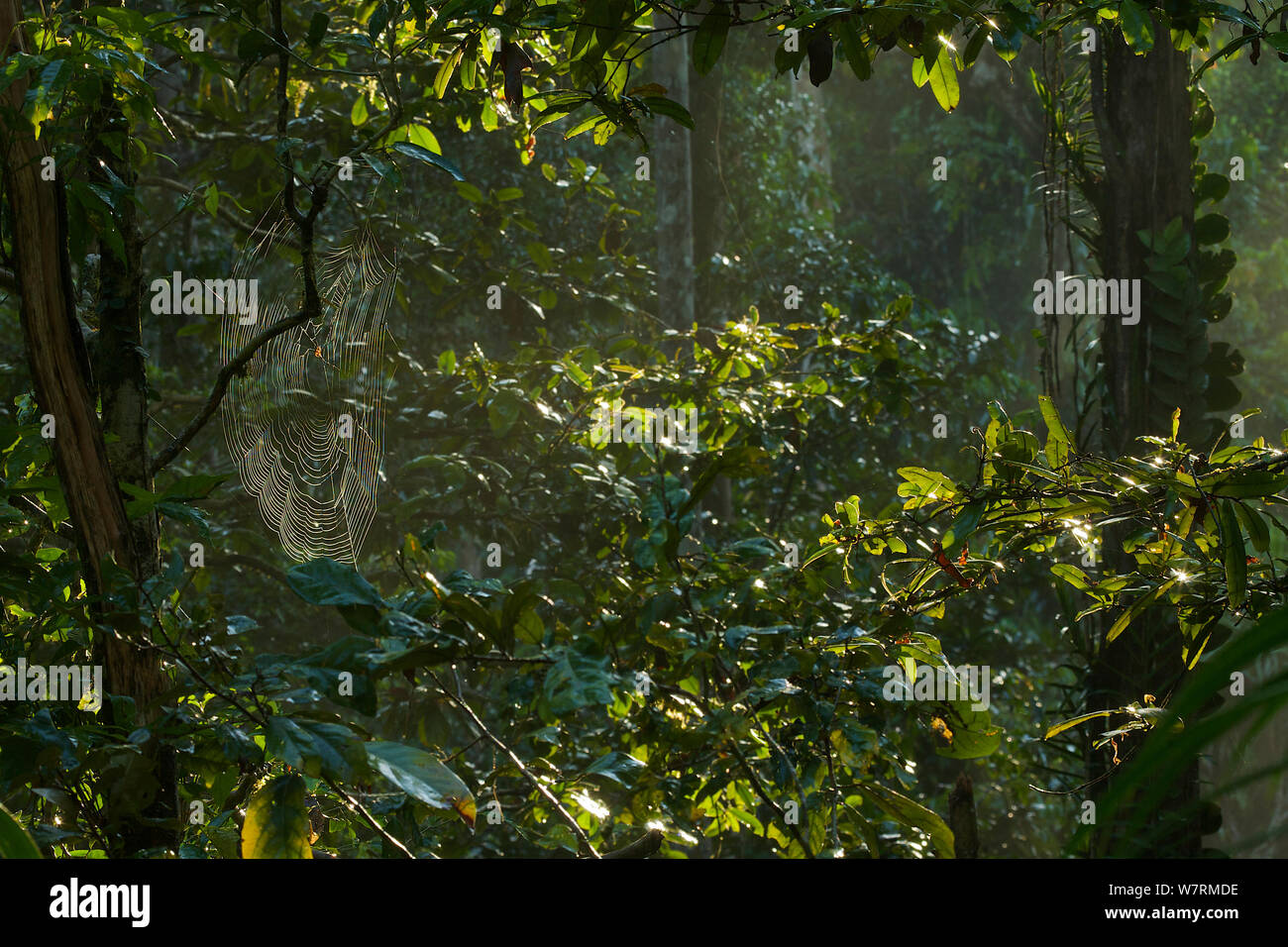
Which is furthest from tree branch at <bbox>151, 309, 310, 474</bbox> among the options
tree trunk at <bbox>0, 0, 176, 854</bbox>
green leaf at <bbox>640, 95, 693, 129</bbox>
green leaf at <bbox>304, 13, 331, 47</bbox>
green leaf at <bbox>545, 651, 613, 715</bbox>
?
green leaf at <bbox>545, 651, 613, 715</bbox>

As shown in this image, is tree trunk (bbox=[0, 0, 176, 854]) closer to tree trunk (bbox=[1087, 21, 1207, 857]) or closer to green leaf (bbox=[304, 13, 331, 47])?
A: green leaf (bbox=[304, 13, 331, 47])

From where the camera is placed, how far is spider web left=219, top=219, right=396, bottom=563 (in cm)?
283

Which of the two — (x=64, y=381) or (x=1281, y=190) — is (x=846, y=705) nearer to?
(x=64, y=381)

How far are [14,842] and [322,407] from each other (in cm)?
279

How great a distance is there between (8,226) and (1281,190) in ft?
39.9

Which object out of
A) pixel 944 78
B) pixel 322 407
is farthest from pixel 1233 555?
pixel 322 407

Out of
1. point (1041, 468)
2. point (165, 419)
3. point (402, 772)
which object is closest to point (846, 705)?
point (1041, 468)

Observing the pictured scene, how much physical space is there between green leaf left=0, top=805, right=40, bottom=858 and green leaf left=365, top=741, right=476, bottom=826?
0.26 meters

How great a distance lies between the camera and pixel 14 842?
42cm

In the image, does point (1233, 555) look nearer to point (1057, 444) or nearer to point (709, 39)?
point (1057, 444)

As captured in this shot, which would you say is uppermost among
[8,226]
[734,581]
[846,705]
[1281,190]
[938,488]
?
[1281,190]

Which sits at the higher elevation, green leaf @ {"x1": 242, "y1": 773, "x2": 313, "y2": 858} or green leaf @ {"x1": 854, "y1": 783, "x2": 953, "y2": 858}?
green leaf @ {"x1": 242, "y1": 773, "x2": 313, "y2": 858}

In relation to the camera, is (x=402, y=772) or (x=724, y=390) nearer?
(x=402, y=772)

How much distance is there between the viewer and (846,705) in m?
1.38
